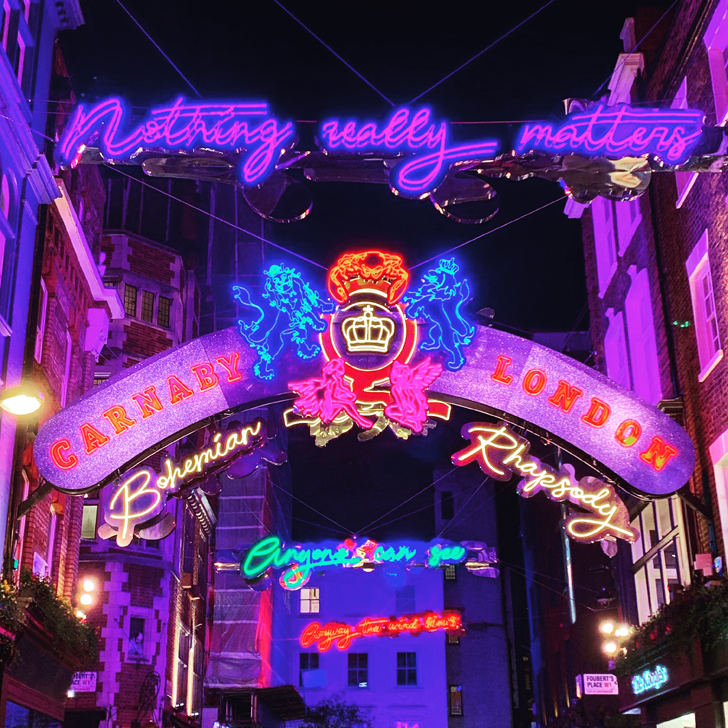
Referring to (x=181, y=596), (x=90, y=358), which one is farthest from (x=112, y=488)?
(x=181, y=596)

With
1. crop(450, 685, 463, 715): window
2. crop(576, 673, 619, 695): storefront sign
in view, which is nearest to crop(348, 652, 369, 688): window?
crop(450, 685, 463, 715): window

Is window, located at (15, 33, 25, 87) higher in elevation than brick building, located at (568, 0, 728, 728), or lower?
higher

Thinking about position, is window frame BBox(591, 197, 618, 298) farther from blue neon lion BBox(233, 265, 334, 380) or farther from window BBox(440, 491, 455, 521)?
window BBox(440, 491, 455, 521)

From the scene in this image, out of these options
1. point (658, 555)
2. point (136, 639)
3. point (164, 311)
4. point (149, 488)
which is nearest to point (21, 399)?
point (149, 488)

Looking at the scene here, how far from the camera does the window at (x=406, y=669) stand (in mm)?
53719

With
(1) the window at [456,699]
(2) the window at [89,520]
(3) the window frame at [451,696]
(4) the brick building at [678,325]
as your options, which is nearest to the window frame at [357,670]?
(3) the window frame at [451,696]

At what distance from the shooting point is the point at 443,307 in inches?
595

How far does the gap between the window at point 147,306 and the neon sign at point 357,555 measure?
11.5 m

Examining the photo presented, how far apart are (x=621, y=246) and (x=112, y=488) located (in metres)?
12.9

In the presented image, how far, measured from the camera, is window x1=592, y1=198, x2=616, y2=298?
915 inches

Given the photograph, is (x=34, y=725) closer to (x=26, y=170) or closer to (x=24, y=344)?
(x=24, y=344)

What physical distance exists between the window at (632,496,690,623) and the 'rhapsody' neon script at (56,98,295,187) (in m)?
9.55

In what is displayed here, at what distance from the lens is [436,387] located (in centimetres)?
1509

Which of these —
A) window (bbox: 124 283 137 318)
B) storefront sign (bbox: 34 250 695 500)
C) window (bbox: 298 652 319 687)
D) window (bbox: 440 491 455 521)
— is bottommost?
storefront sign (bbox: 34 250 695 500)
